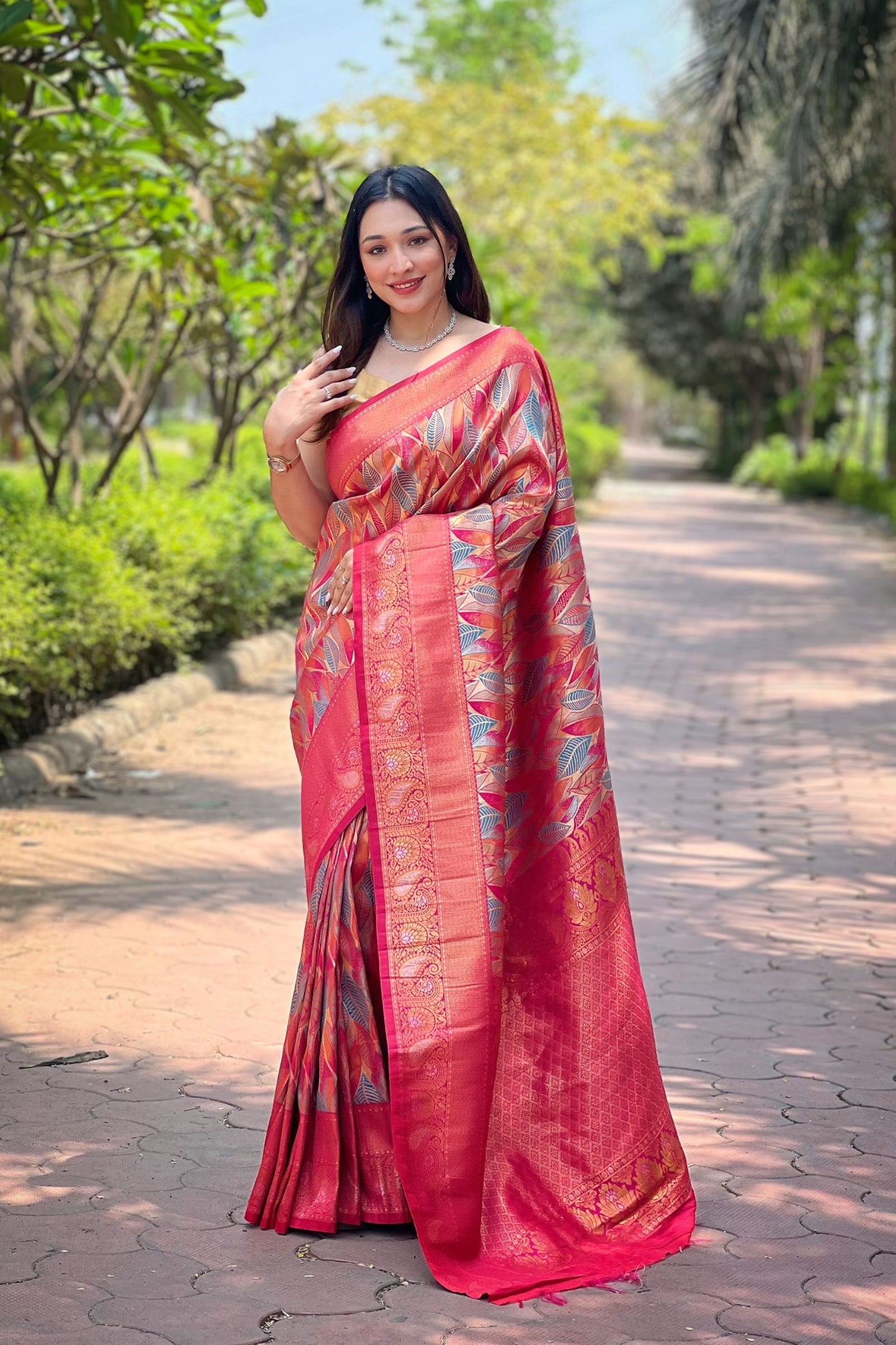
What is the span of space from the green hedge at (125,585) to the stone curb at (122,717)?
0.12 m

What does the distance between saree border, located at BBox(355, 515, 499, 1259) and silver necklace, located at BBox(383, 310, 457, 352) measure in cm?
35

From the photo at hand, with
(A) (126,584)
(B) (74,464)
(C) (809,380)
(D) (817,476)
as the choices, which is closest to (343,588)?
(A) (126,584)

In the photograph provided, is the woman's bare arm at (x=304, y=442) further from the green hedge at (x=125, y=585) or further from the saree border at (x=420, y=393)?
the green hedge at (x=125, y=585)

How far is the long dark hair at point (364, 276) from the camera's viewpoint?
2.74 m

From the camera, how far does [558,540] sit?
9.11 ft

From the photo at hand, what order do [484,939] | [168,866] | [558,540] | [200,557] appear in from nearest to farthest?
[484,939] < [558,540] < [168,866] < [200,557]

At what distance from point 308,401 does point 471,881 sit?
0.91 m

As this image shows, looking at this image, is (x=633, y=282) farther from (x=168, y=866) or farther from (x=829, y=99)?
(x=168, y=866)

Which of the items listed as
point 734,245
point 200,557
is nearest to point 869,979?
point 200,557

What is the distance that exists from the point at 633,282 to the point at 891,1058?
34847 mm

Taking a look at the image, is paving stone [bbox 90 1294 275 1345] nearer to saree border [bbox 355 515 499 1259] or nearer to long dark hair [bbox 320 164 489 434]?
saree border [bbox 355 515 499 1259]

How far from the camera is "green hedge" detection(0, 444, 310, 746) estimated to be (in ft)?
21.0

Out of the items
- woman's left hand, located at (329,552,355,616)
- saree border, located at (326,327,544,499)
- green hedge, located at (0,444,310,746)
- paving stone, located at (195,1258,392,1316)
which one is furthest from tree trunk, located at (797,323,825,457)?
paving stone, located at (195,1258,392,1316)

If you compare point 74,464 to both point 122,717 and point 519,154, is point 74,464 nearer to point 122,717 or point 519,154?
point 122,717
